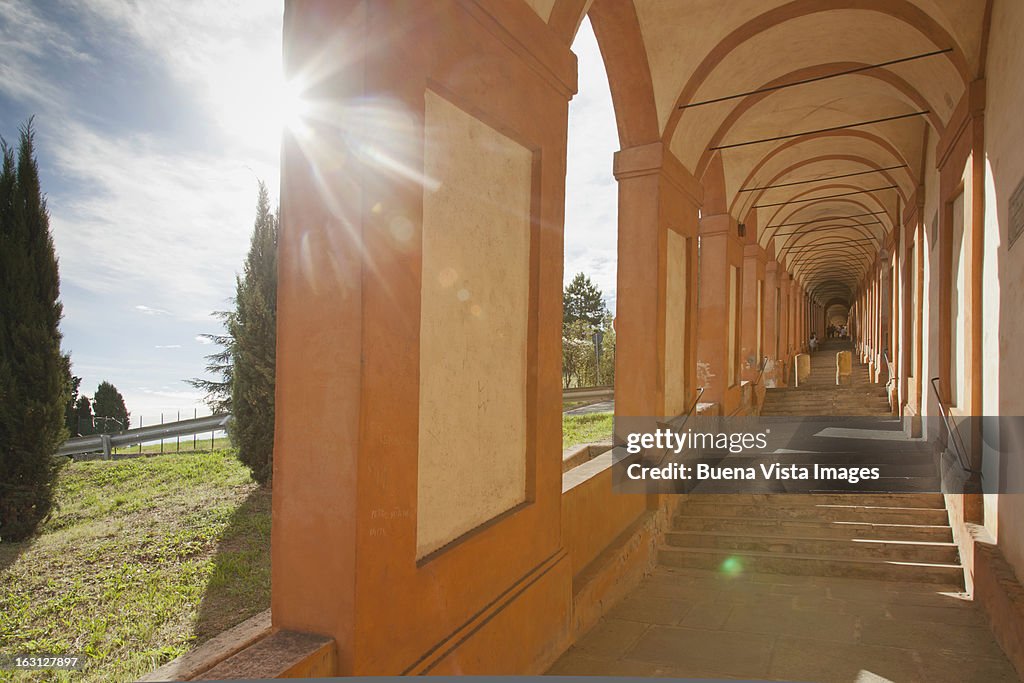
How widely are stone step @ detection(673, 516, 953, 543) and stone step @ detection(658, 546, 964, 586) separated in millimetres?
451

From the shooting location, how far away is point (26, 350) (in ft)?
29.6

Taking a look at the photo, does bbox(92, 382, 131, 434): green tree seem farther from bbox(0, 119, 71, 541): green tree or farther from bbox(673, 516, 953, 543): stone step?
bbox(673, 516, 953, 543): stone step

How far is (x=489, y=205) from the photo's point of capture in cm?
348

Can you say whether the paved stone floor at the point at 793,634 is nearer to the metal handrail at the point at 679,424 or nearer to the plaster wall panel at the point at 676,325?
the metal handrail at the point at 679,424

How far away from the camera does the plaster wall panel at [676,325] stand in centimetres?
783

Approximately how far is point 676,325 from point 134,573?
22.3 feet

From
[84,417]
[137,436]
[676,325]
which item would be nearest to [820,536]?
[676,325]

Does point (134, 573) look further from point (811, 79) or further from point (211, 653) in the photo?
point (811, 79)

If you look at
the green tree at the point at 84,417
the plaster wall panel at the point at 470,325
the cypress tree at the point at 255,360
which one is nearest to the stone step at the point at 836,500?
the plaster wall panel at the point at 470,325

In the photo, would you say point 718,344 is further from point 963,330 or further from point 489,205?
point 489,205

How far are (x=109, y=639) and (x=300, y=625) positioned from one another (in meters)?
4.05

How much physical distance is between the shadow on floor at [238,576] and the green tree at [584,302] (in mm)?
48111

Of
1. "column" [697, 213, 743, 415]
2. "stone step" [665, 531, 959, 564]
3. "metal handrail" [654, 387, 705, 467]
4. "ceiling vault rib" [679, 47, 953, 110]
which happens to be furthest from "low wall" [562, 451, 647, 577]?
"column" [697, 213, 743, 415]

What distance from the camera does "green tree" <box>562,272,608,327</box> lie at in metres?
56.6
